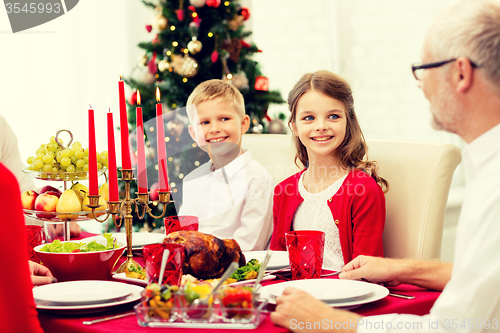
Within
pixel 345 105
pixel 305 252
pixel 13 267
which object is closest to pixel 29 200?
pixel 13 267

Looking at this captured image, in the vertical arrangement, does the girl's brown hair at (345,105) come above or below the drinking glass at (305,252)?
above

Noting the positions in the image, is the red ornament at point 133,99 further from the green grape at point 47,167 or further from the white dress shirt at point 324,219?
the green grape at point 47,167

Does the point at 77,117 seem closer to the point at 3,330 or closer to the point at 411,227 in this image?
the point at 411,227

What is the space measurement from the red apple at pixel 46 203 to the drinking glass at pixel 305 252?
634mm

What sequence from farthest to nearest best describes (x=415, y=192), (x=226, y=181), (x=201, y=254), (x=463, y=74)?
(x=226, y=181) < (x=415, y=192) < (x=201, y=254) < (x=463, y=74)

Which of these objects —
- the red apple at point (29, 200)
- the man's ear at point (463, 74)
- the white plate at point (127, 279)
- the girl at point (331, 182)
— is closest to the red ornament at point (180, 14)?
the girl at point (331, 182)

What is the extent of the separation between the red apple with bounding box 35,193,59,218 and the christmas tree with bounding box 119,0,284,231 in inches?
74.8

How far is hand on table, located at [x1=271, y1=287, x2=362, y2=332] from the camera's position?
88 centimetres

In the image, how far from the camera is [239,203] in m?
1.99

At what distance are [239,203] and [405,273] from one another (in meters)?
0.95

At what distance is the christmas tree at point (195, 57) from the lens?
3270 millimetres

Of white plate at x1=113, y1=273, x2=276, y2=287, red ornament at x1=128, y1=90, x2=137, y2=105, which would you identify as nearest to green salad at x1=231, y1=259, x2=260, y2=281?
white plate at x1=113, y1=273, x2=276, y2=287

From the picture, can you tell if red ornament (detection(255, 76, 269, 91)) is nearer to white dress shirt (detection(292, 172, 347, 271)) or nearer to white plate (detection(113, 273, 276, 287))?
white dress shirt (detection(292, 172, 347, 271))

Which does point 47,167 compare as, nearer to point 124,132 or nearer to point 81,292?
point 124,132
